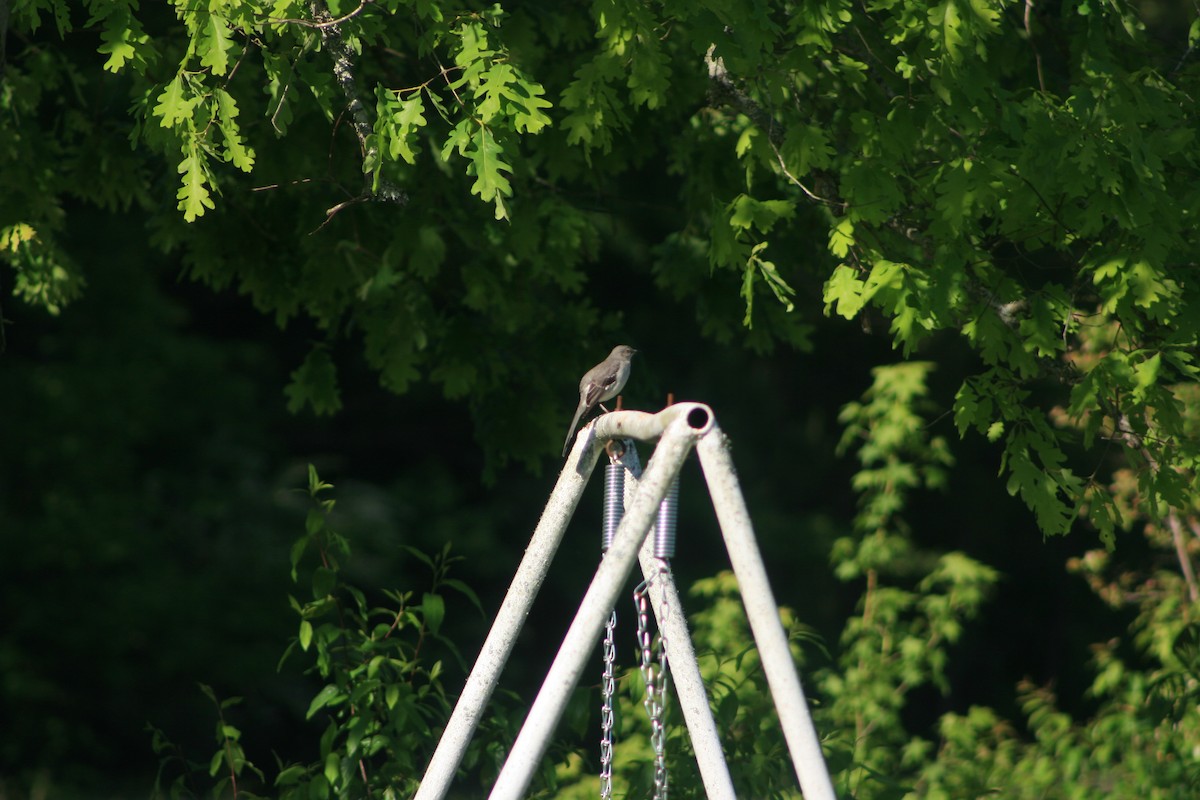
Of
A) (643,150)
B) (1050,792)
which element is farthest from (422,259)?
(1050,792)

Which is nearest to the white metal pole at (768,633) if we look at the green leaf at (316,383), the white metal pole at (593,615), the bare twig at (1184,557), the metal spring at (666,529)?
the white metal pole at (593,615)

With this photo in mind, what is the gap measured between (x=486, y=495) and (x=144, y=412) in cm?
335

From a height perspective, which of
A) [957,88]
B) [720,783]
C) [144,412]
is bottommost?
[144,412]

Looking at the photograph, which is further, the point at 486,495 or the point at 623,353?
the point at 486,495

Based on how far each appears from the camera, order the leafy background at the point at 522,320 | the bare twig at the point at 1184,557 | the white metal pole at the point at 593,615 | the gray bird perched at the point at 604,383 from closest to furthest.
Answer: the white metal pole at the point at 593,615 < the leafy background at the point at 522,320 < the gray bird perched at the point at 604,383 < the bare twig at the point at 1184,557

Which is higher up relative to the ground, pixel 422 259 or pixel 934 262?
pixel 934 262

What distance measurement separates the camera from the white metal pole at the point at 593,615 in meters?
2.62

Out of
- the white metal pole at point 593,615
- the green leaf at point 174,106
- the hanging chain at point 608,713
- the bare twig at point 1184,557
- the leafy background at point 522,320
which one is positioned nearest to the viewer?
the white metal pole at point 593,615

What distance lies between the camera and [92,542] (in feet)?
31.7

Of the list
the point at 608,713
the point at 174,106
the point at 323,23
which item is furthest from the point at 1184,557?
the point at 174,106

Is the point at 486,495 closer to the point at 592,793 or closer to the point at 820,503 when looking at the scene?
the point at 820,503

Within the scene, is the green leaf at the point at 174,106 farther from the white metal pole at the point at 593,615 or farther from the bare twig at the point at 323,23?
the white metal pole at the point at 593,615

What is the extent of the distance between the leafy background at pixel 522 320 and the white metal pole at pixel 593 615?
3.09 feet

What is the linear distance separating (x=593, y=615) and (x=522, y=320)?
3.34m
